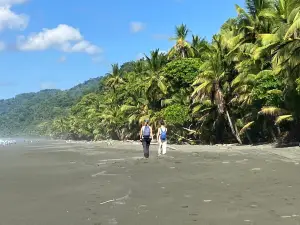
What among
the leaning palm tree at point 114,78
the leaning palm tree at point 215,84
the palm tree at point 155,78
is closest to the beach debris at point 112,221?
the leaning palm tree at point 215,84

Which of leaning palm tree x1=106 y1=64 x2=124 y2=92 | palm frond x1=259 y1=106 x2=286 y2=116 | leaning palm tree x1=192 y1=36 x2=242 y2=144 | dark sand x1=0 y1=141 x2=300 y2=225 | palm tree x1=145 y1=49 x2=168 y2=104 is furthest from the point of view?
leaning palm tree x1=106 y1=64 x2=124 y2=92

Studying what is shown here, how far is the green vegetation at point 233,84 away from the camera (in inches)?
838

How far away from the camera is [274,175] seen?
987 cm

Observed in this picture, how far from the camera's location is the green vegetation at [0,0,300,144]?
21278 mm

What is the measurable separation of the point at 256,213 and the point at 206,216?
751 mm

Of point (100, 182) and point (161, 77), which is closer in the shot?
point (100, 182)

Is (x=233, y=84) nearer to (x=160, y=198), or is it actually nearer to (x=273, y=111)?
(x=273, y=111)

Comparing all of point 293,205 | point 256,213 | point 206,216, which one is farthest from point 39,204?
point 293,205

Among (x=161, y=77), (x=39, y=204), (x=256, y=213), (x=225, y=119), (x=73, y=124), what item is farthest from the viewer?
(x=73, y=124)

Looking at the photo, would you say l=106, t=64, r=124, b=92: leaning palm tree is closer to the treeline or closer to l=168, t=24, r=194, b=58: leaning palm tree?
the treeline

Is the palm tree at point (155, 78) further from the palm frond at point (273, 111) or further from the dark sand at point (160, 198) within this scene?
the dark sand at point (160, 198)

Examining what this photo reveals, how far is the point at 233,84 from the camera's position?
29016 millimetres

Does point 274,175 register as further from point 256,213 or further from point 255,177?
point 256,213

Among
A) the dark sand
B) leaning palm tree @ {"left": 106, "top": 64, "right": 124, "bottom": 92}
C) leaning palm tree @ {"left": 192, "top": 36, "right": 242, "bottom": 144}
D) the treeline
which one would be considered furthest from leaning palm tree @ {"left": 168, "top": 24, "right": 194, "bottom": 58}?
the dark sand
